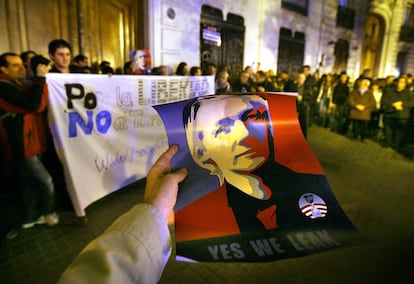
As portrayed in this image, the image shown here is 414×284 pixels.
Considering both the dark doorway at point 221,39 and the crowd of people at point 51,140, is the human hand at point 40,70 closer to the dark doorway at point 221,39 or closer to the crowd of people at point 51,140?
the crowd of people at point 51,140

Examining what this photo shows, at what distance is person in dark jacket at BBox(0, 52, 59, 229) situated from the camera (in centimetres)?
244

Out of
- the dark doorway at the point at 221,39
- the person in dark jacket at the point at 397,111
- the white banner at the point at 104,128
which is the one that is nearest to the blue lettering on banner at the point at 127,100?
the white banner at the point at 104,128

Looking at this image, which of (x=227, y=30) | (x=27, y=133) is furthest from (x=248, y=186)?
(x=227, y=30)

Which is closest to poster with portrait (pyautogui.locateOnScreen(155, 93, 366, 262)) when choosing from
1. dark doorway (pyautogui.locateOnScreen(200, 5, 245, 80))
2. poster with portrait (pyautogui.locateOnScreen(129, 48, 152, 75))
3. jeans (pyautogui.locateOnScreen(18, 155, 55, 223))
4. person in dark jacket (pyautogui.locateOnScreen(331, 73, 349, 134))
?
jeans (pyautogui.locateOnScreen(18, 155, 55, 223))

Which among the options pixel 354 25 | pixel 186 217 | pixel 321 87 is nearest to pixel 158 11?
pixel 321 87

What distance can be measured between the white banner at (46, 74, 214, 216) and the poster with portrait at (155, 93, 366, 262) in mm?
1889

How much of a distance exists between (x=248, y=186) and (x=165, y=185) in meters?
0.36

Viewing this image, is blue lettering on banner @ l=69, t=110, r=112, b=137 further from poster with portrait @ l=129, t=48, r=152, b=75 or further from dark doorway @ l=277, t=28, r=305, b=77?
dark doorway @ l=277, t=28, r=305, b=77

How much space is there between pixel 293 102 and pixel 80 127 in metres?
2.32

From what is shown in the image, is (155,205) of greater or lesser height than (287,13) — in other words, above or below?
below

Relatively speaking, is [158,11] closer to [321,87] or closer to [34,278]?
[321,87]

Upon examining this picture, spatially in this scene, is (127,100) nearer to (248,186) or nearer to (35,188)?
(35,188)

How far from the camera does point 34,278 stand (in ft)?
7.07

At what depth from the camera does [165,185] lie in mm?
976
